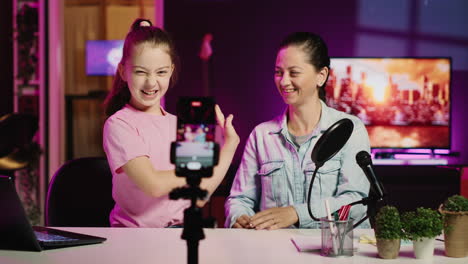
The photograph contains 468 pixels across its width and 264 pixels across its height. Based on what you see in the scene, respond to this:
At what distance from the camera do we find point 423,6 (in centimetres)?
513

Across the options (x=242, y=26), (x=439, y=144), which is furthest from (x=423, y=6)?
(x=242, y=26)

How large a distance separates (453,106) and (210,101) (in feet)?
14.5

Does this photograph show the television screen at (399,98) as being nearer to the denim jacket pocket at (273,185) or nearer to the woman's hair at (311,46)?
the woman's hair at (311,46)

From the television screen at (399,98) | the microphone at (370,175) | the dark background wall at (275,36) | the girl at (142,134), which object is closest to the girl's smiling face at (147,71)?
the girl at (142,134)

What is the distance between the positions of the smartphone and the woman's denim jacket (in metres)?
0.99

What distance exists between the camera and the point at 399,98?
4801 mm

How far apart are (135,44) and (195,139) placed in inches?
33.7

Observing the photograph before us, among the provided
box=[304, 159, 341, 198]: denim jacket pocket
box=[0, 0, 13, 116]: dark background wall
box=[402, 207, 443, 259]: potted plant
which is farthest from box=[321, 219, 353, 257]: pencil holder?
box=[0, 0, 13, 116]: dark background wall

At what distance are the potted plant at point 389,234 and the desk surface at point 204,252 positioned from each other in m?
0.02

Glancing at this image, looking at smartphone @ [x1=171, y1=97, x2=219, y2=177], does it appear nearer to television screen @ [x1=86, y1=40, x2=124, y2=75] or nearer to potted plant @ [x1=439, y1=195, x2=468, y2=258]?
potted plant @ [x1=439, y1=195, x2=468, y2=258]

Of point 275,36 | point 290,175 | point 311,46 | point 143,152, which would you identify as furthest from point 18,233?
point 275,36

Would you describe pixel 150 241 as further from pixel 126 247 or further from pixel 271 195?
pixel 271 195

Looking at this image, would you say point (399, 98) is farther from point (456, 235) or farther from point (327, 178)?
point (456, 235)

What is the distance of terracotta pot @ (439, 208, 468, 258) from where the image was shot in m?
1.46
